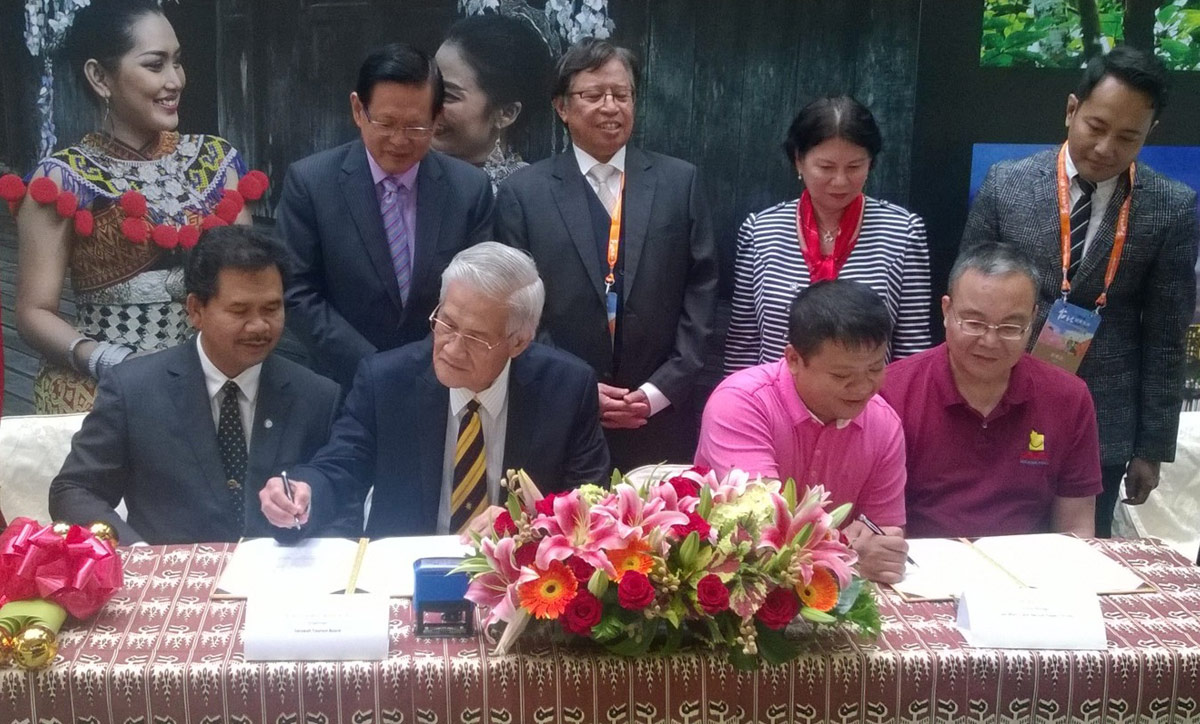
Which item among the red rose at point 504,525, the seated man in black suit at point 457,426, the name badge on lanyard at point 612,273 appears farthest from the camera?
the name badge on lanyard at point 612,273

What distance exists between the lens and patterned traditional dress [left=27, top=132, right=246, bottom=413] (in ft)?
11.1

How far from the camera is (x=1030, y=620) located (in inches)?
66.6

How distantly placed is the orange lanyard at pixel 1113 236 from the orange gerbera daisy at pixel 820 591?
60.9 inches

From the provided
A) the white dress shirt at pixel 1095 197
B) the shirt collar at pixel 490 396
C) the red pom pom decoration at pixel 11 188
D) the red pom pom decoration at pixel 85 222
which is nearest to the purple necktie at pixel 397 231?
the shirt collar at pixel 490 396

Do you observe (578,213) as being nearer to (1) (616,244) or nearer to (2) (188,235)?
(1) (616,244)

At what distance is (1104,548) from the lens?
2146 mm

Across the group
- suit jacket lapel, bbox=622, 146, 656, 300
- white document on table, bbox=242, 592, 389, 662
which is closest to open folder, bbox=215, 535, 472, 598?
white document on table, bbox=242, 592, 389, 662

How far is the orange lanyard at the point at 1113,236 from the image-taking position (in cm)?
283

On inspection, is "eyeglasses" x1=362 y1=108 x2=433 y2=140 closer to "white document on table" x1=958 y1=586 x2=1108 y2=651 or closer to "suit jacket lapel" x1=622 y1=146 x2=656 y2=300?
"suit jacket lapel" x1=622 y1=146 x2=656 y2=300

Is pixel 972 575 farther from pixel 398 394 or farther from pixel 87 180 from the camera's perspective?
pixel 87 180

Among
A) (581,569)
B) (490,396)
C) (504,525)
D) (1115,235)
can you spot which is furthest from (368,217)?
(1115,235)

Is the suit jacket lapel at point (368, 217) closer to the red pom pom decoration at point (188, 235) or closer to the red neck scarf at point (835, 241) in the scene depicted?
the red pom pom decoration at point (188, 235)

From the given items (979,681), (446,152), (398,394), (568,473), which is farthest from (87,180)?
(979,681)

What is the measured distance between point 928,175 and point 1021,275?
1317mm
